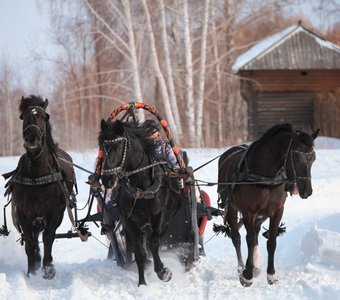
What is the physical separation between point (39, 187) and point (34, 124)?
74 centimetres

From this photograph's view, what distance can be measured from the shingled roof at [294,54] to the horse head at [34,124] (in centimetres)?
2302

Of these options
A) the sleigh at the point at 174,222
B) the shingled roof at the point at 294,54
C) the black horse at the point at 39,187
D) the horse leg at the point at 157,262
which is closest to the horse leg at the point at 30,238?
the black horse at the point at 39,187

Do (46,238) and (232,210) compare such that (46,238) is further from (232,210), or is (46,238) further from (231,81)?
(231,81)

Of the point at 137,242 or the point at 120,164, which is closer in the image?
the point at 120,164

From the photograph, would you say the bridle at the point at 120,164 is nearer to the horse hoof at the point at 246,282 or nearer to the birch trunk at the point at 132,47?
the horse hoof at the point at 246,282

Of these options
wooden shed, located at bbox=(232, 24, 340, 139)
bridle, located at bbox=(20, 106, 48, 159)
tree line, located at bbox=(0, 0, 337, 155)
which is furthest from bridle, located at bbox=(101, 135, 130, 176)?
wooden shed, located at bbox=(232, 24, 340, 139)

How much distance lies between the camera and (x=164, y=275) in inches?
293

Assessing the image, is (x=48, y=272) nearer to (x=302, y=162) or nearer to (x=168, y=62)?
(x=302, y=162)

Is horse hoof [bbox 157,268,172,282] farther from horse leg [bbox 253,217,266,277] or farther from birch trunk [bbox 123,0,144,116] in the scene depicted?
birch trunk [bbox 123,0,144,116]

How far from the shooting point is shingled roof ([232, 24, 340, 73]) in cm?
3056

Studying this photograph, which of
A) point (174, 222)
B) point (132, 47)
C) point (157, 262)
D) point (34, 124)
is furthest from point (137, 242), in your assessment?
point (132, 47)

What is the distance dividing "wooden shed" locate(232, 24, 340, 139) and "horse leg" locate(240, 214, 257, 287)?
920 inches

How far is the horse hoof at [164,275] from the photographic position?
7426 millimetres

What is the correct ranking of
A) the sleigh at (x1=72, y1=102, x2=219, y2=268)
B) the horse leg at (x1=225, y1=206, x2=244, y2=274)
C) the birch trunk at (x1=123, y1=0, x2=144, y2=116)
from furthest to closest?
the birch trunk at (x1=123, y1=0, x2=144, y2=116)
the horse leg at (x1=225, y1=206, x2=244, y2=274)
the sleigh at (x1=72, y1=102, x2=219, y2=268)
